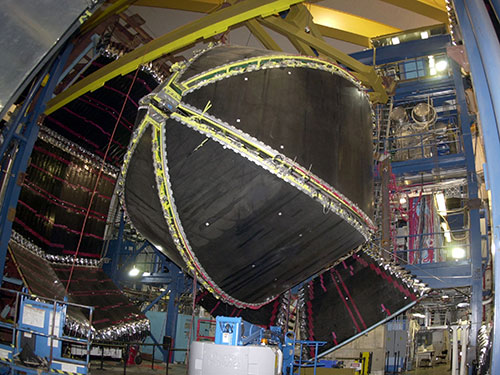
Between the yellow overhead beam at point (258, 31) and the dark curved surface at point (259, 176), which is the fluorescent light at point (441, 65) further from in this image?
the dark curved surface at point (259, 176)

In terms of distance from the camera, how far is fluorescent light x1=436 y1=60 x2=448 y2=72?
12234 mm

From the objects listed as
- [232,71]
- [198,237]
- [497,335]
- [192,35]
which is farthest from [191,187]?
[192,35]

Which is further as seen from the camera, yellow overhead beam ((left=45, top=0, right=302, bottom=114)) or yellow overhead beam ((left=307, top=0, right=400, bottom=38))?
yellow overhead beam ((left=307, top=0, right=400, bottom=38))

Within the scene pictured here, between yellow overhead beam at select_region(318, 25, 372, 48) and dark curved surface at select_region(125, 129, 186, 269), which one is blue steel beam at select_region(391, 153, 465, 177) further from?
dark curved surface at select_region(125, 129, 186, 269)

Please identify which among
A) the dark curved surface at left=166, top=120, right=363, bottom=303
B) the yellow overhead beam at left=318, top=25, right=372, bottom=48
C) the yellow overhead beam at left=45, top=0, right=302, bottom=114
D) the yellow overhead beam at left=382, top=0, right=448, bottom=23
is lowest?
the dark curved surface at left=166, top=120, right=363, bottom=303

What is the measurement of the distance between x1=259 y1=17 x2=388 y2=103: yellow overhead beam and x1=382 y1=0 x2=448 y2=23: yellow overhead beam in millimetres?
4458

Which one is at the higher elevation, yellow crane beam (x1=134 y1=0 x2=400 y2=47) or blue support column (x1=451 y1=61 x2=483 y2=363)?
yellow crane beam (x1=134 y1=0 x2=400 y2=47)

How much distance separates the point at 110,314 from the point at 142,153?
565 cm

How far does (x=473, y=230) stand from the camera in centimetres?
956

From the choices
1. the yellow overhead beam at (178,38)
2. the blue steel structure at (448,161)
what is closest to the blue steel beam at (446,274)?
the blue steel structure at (448,161)

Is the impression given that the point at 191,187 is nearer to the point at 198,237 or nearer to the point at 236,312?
the point at 198,237

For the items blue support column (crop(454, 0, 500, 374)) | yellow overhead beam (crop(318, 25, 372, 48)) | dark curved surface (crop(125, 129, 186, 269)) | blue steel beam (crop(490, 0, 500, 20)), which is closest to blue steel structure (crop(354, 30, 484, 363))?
yellow overhead beam (crop(318, 25, 372, 48))

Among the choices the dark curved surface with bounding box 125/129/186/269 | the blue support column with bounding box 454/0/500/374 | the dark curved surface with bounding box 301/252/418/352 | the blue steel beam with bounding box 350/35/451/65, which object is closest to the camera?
the blue support column with bounding box 454/0/500/374

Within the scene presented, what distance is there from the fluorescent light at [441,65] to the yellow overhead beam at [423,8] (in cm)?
241
